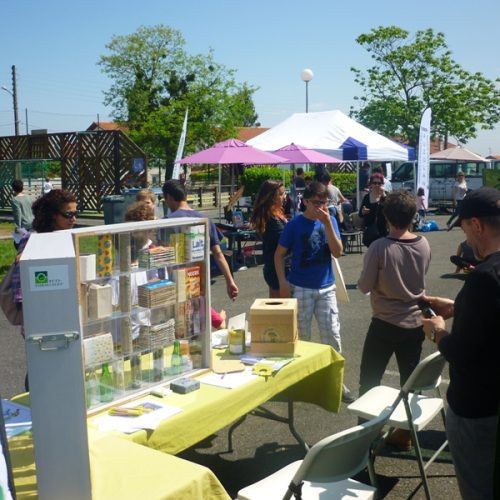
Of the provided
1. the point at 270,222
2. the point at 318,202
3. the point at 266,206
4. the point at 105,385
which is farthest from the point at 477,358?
the point at 266,206

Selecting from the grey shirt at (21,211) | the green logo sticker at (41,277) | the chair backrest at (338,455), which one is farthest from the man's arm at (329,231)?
the grey shirt at (21,211)

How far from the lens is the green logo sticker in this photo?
1896 millimetres

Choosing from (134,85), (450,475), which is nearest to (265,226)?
(450,475)

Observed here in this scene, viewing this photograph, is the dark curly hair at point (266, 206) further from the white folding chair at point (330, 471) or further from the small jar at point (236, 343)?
the white folding chair at point (330, 471)

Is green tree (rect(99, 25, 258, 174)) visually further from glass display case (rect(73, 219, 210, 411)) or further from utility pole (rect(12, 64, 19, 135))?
glass display case (rect(73, 219, 210, 411))

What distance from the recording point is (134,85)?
39688 millimetres

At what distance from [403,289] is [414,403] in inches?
28.9

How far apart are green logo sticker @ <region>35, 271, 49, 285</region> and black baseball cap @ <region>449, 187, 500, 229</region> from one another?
5.31 ft

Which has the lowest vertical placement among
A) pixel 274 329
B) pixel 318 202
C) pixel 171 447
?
pixel 171 447

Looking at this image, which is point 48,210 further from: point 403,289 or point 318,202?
point 403,289

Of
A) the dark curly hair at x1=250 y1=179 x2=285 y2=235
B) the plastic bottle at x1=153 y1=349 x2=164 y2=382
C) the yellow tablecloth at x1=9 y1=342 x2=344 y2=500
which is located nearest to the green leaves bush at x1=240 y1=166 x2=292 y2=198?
the dark curly hair at x1=250 y1=179 x2=285 y2=235

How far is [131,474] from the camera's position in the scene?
8.03ft

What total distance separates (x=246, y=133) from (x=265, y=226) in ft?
244

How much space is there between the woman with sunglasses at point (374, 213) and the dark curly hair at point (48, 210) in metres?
5.03
